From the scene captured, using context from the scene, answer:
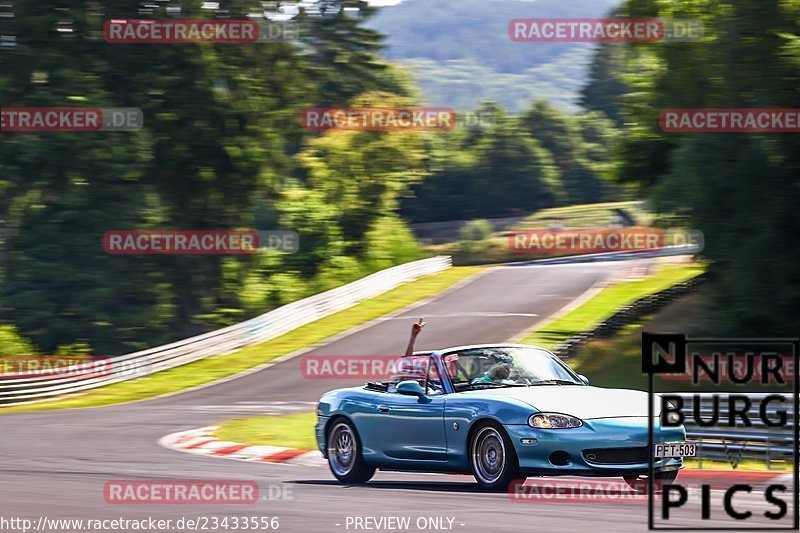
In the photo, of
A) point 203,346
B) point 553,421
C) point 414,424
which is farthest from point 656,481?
point 203,346

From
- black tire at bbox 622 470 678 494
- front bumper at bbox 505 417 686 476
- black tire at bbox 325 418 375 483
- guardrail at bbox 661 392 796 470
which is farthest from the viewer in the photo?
guardrail at bbox 661 392 796 470

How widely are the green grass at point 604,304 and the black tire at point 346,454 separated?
1616cm

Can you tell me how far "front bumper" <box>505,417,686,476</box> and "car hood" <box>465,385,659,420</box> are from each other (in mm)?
167

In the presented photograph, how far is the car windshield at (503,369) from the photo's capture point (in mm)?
10688

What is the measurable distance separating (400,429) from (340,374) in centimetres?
1867

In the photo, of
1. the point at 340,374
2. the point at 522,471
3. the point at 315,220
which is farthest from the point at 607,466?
the point at 315,220

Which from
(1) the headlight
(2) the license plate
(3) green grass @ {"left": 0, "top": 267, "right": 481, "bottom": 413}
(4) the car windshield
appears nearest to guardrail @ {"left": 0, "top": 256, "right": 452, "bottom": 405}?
(3) green grass @ {"left": 0, "top": 267, "right": 481, "bottom": 413}

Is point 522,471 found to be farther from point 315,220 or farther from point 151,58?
point 315,220

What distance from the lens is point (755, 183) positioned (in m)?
22.4

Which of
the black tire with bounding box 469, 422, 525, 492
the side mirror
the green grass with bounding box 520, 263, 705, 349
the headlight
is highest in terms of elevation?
the side mirror

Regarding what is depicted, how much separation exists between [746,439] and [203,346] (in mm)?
22809

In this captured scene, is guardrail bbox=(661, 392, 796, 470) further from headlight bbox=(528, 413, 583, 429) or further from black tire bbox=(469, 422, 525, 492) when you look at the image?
black tire bbox=(469, 422, 525, 492)

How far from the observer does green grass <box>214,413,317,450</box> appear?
17292 mm

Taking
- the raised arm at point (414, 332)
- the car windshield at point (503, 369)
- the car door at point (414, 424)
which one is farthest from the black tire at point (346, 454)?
the raised arm at point (414, 332)
